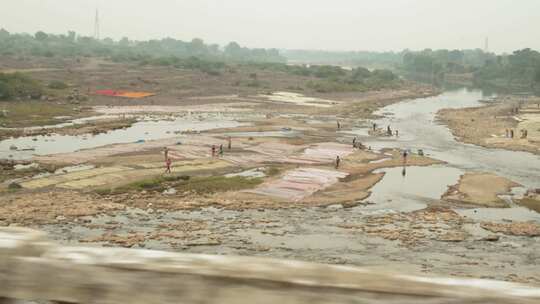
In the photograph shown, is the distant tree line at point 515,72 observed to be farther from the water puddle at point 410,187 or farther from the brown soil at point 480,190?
the brown soil at point 480,190

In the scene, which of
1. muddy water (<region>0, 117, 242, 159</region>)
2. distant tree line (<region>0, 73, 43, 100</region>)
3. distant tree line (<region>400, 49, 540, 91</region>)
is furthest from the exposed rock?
distant tree line (<region>400, 49, 540, 91</region>)

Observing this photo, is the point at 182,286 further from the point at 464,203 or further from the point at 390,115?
the point at 390,115

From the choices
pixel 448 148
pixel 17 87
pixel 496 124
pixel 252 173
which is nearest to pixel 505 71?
pixel 496 124

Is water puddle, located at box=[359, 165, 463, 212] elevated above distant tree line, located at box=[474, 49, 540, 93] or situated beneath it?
situated beneath

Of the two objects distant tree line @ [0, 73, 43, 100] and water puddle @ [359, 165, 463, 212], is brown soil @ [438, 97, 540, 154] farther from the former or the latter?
distant tree line @ [0, 73, 43, 100]

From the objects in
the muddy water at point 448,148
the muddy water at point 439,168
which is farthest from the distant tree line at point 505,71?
the muddy water at point 439,168

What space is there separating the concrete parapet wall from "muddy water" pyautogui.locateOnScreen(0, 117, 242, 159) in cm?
4366

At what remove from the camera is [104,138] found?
5403 cm

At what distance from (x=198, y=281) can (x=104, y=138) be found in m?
53.5

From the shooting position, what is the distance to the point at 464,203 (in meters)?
33.2

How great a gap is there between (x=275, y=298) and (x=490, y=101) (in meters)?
111

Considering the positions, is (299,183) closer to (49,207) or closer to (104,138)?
(49,207)

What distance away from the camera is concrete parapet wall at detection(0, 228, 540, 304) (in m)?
2.93

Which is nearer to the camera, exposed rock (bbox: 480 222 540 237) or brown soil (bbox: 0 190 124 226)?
brown soil (bbox: 0 190 124 226)
